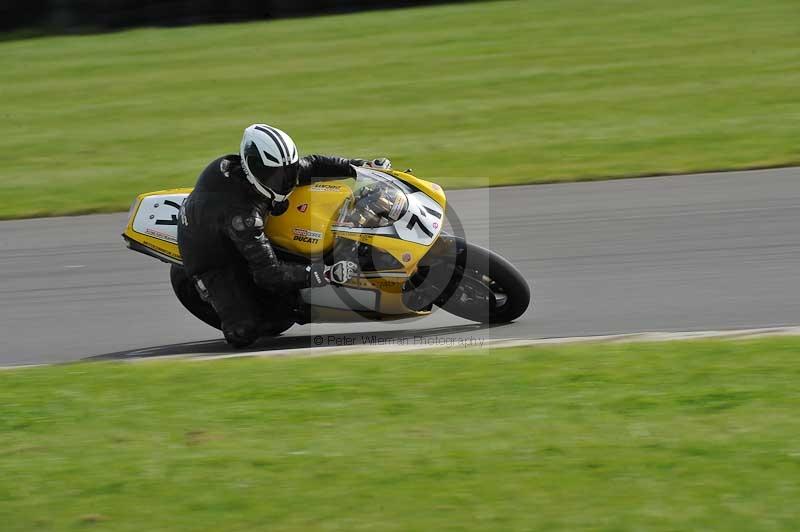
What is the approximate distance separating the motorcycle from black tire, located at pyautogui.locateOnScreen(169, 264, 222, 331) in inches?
32.8


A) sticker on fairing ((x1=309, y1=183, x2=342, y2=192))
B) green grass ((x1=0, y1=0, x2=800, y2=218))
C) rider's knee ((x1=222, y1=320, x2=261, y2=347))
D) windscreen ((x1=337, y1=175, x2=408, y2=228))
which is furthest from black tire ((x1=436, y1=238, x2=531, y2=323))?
green grass ((x1=0, y1=0, x2=800, y2=218))

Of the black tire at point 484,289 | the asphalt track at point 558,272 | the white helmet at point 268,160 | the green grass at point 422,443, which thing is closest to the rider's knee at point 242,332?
the asphalt track at point 558,272

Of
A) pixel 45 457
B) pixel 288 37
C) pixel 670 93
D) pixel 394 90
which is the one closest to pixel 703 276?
pixel 45 457

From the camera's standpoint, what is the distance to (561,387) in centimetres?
530

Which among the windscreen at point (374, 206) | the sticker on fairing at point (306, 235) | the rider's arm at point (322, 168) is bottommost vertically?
the sticker on fairing at point (306, 235)

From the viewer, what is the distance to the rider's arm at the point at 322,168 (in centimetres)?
682

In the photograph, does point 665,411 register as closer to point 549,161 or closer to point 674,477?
point 674,477

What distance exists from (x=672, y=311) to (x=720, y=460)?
2.67 m

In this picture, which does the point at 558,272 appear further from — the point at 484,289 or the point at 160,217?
the point at 160,217

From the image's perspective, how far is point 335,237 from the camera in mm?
6441

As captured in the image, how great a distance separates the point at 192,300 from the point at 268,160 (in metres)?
1.56

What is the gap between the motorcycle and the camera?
633cm

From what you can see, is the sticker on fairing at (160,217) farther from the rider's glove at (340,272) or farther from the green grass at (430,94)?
the green grass at (430,94)

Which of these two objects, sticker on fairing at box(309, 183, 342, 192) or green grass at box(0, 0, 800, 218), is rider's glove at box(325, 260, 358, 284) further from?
green grass at box(0, 0, 800, 218)
